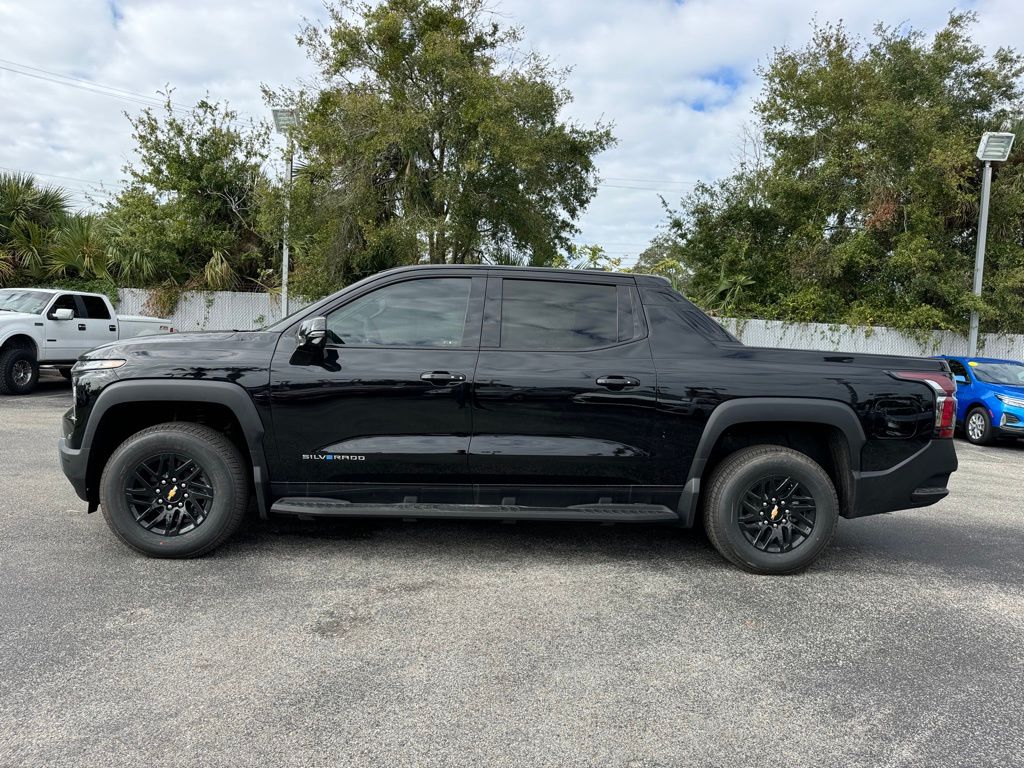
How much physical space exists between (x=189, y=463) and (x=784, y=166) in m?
20.1

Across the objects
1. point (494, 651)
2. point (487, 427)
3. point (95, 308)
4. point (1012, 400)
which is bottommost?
point (494, 651)

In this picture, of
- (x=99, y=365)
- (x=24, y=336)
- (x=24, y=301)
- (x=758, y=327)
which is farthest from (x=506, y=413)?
(x=758, y=327)

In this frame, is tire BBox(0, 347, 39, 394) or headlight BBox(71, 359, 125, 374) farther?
tire BBox(0, 347, 39, 394)

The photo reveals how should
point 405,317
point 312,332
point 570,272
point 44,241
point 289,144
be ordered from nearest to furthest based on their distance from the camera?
point 312,332 → point 405,317 → point 570,272 → point 289,144 → point 44,241

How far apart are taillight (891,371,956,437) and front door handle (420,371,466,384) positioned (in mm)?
2654

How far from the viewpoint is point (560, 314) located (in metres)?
4.46

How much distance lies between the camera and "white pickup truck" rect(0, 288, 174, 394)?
11.5 metres

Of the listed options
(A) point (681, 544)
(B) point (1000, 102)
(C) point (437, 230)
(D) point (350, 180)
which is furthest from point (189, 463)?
(B) point (1000, 102)

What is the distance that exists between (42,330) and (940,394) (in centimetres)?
1302

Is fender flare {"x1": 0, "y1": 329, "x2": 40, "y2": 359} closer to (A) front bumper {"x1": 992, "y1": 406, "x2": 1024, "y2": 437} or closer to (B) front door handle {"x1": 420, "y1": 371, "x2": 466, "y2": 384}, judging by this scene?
(B) front door handle {"x1": 420, "y1": 371, "x2": 466, "y2": 384}

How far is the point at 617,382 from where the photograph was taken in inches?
165

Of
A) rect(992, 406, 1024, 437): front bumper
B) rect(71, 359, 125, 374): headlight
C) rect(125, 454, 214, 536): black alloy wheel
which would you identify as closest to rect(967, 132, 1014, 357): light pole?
rect(992, 406, 1024, 437): front bumper

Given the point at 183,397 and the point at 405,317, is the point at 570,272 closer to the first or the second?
the point at 405,317

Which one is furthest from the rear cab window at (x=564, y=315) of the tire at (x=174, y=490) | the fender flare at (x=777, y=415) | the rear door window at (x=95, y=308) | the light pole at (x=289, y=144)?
the light pole at (x=289, y=144)
